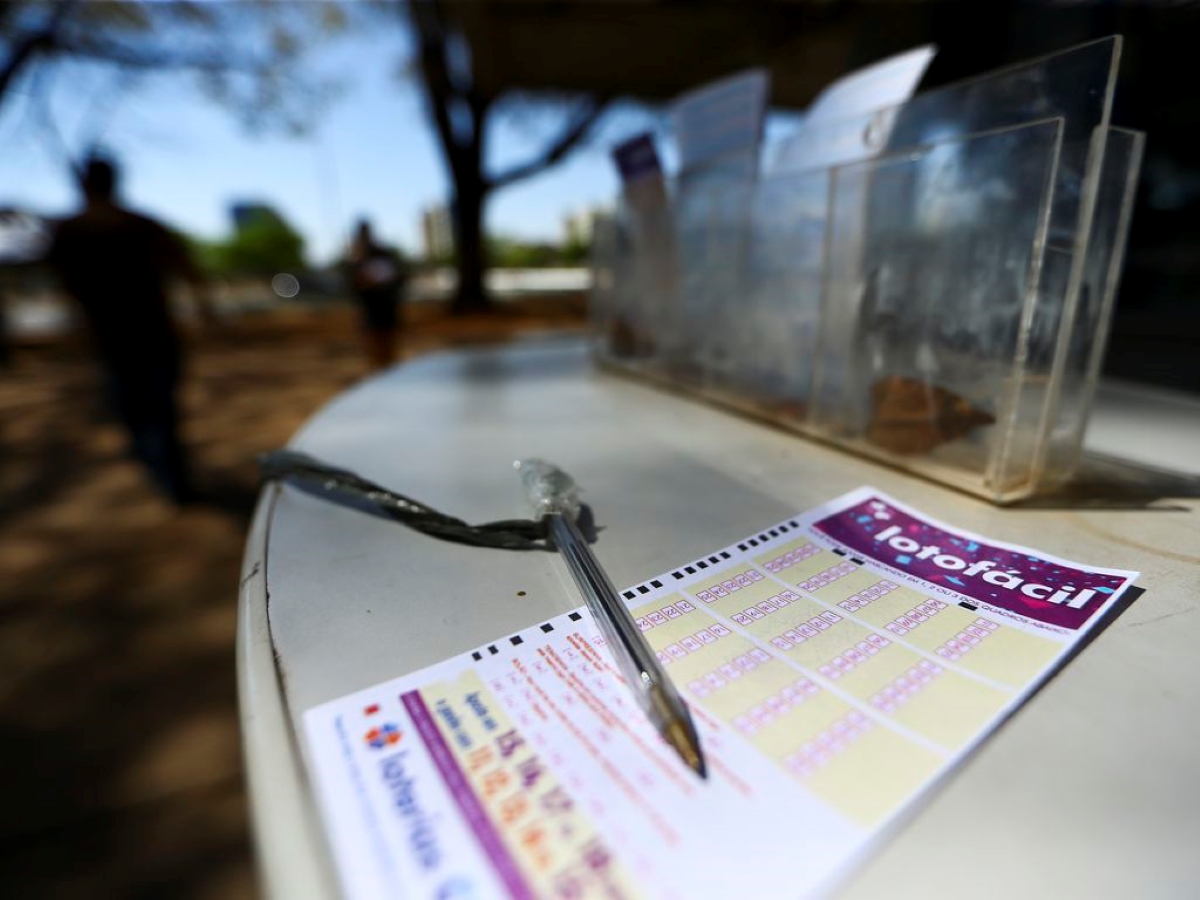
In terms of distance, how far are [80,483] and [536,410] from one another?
1.95 m

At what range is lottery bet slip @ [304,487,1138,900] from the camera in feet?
0.62

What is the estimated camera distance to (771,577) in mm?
360

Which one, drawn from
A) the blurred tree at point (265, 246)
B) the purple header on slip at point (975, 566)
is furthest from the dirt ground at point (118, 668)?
the blurred tree at point (265, 246)

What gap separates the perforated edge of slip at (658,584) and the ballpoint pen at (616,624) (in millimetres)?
17

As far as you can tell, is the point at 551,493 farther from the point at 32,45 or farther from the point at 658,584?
the point at 32,45

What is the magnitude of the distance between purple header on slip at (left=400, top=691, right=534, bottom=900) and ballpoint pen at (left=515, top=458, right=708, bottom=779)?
0.24ft

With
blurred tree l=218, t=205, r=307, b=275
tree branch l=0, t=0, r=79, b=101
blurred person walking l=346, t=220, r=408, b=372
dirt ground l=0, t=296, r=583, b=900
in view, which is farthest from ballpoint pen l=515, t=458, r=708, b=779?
blurred tree l=218, t=205, r=307, b=275

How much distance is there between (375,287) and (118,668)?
73.4 inches

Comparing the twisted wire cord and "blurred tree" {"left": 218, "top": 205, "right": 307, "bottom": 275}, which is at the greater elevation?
"blurred tree" {"left": 218, "top": 205, "right": 307, "bottom": 275}

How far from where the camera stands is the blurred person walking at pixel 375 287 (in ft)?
8.26

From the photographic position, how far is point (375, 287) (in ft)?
8.24

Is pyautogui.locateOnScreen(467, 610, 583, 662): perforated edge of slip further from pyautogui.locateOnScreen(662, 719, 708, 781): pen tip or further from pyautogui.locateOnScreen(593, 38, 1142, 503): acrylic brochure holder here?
pyautogui.locateOnScreen(593, 38, 1142, 503): acrylic brochure holder

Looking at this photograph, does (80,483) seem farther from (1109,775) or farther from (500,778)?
(1109,775)

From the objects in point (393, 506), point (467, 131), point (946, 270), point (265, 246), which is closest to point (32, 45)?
point (467, 131)
